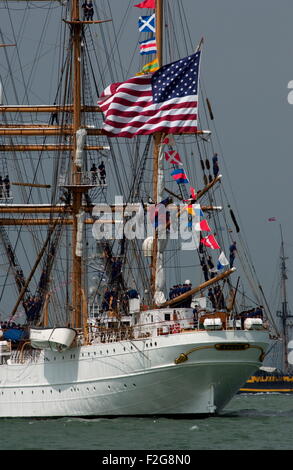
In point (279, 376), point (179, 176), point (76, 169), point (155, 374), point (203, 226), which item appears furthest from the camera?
point (279, 376)

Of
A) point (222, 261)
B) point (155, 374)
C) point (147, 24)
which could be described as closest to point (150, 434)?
point (155, 374)

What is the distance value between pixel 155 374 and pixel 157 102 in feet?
51.8

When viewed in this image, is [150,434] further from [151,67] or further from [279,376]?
[279,376]

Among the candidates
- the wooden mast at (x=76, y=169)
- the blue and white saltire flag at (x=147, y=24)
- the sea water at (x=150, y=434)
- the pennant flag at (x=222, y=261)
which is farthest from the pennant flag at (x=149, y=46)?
the sea water at (x=150, y=434)

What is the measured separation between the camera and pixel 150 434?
205 ft

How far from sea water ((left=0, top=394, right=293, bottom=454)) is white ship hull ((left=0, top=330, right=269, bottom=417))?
2.80ft

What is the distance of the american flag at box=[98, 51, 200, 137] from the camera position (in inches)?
2857

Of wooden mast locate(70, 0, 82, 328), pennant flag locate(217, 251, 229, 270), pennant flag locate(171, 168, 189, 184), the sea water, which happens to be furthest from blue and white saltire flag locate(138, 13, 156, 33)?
the sea water

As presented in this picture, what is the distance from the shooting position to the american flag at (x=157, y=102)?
72562 mm

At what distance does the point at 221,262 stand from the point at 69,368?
11.2 m

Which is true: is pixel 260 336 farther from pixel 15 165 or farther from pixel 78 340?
pixel 15 165

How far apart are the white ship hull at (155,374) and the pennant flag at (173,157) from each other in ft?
43.4

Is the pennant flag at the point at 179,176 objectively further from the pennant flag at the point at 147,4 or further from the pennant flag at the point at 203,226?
the pennant flag at the point at 147,4
